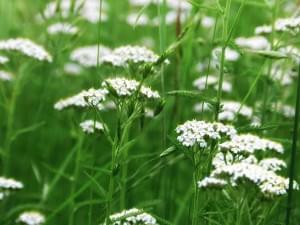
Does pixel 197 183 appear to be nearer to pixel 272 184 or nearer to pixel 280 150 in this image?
pixel 272 184

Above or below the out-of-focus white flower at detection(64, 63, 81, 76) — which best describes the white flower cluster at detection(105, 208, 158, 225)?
below

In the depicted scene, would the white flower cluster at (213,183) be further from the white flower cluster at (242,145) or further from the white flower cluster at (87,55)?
the white flower cluster at (87,55)

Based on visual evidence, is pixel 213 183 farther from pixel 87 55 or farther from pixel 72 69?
pixel 72 69

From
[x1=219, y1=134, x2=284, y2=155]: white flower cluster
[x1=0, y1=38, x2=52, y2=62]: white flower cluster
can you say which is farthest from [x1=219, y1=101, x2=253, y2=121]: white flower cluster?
[x1=0, y1=38, x2=52, y2=62]: white flower cluster

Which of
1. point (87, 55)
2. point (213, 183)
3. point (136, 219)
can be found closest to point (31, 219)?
point (136, 219)

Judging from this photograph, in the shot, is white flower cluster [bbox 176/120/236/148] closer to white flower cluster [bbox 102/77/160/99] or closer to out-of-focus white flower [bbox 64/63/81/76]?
white flower cluster [bbox 102/77/160/99]

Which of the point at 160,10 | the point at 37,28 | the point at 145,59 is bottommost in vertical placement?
the point at 145,59

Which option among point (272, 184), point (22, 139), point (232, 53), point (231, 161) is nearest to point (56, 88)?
point (22, 139)

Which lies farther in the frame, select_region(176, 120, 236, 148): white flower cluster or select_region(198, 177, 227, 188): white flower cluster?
select_region(176, 120, 236, 148): white flower cluster

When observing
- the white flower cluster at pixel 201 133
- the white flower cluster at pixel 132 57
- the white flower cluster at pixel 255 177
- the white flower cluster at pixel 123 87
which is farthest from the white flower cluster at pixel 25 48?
the white flower cluster at pixel 255 177
